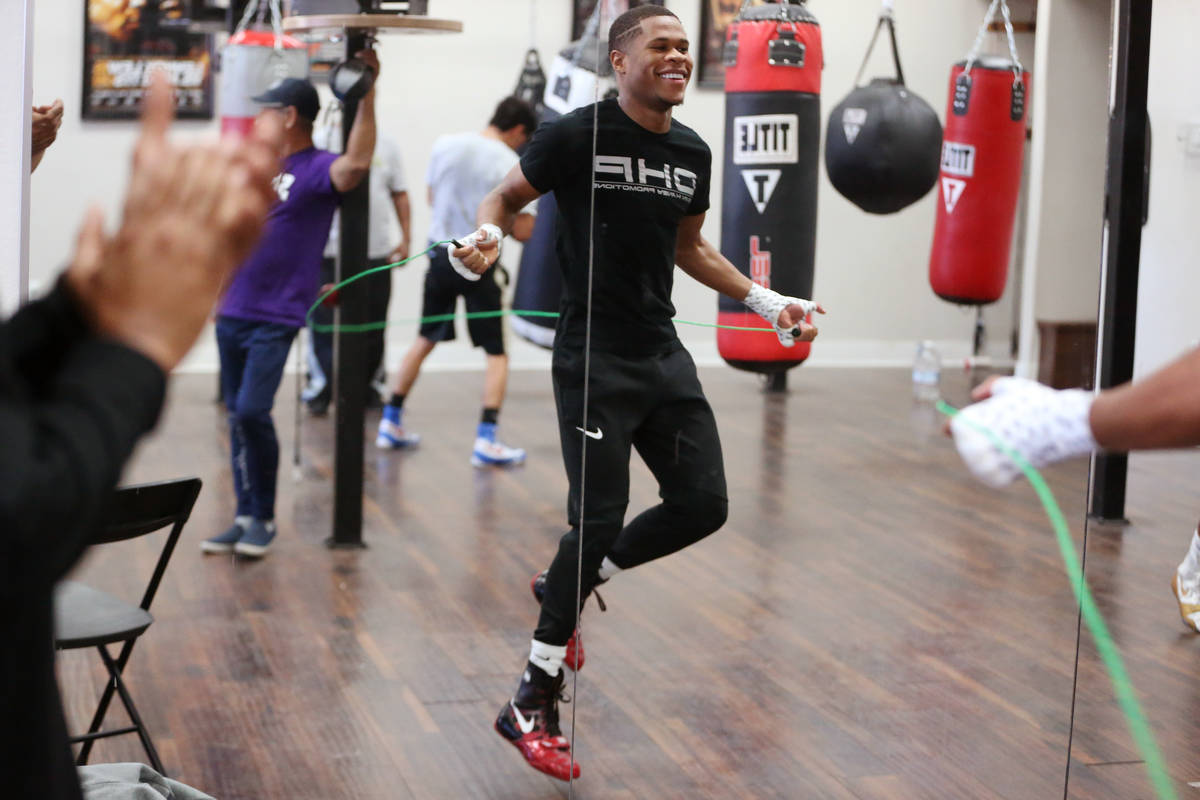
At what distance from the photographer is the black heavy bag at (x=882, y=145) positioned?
2594 millimetres

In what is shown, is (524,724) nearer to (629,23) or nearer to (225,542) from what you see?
(629,23)

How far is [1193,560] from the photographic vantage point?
3.14m

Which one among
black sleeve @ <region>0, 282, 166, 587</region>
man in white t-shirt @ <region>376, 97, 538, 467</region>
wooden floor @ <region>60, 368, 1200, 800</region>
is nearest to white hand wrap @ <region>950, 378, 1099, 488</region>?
wooden floor @ <region>60, 368, 1200, 800</region>

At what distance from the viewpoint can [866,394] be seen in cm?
311

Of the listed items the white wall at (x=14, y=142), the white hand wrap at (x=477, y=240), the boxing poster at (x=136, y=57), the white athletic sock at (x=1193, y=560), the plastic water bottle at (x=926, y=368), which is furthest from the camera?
the boxing poster at (x=136, y=57)

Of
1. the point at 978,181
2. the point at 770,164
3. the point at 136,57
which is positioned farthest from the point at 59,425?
the point at 136,57

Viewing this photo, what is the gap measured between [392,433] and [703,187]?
12.7 feet

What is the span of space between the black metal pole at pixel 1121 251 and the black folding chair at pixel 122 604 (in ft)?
8.45

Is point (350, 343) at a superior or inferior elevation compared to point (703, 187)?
inferior

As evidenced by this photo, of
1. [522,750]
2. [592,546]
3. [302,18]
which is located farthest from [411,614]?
[302,18]

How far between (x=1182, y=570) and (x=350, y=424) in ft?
8.06

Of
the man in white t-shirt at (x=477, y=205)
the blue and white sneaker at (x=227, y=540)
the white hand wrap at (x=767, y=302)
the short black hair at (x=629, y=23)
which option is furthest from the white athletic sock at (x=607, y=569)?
the man in white t-shirt at (x=477, y=205)

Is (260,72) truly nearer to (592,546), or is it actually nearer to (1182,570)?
(592,546)

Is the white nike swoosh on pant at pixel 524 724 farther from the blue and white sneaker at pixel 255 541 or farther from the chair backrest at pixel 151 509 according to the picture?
the blue and white sneaker at pixel 255 541
